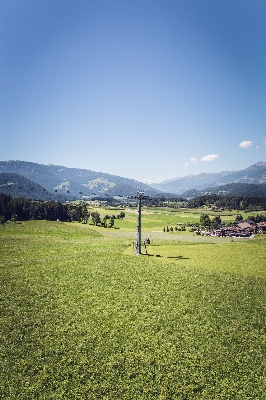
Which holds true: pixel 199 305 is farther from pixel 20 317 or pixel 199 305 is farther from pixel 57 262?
pixel 57 262

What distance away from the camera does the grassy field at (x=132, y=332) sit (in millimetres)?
19312

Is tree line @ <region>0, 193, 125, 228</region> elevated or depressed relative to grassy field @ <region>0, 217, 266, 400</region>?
elevated

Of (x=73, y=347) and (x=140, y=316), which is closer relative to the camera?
(x=73, y=347)

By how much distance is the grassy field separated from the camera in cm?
1931

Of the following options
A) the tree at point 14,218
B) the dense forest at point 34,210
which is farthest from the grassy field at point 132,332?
the dense forest at point 34,210

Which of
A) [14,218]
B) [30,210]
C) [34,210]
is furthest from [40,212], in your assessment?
[14,218]

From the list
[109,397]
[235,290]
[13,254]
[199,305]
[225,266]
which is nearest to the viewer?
[109,397]

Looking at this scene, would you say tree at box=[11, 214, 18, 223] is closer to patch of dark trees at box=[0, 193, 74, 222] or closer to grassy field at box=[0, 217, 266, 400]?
patch of dark trees at box=[0, 193, 74, 222]

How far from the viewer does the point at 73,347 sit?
77.0 ft

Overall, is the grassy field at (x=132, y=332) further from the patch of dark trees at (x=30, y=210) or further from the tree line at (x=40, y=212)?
the patch of dark trees at (x=30, y=210)

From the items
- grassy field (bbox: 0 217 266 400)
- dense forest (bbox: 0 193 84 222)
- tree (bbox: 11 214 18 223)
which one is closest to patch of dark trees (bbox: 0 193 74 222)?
dense forest (bbox: 0 193 84 222)

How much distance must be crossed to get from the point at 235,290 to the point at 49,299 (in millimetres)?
26956

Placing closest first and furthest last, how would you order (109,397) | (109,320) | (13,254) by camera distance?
1. (109,397)
2. (109,320)
3. (13,254)

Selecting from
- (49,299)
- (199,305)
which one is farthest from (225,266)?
(49,299)
